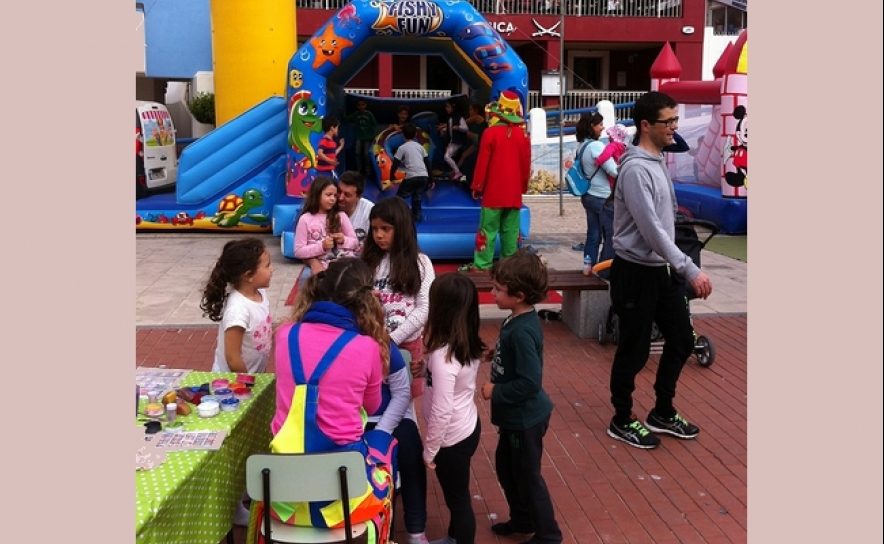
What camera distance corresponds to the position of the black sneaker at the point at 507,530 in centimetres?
363

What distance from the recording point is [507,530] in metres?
A: 3.65

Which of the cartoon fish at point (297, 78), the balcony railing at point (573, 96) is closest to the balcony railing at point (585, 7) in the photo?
the balcony railing at point (573, 96)

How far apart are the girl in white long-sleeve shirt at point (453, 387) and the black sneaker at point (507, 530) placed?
389 mm

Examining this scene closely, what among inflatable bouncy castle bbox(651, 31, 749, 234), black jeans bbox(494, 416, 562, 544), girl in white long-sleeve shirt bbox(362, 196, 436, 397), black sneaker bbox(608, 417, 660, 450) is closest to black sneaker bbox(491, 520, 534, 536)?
black jeans bbox(494, 416, 562, 544)

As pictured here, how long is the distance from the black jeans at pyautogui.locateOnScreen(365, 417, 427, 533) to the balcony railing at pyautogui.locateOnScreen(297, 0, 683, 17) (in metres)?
21.9

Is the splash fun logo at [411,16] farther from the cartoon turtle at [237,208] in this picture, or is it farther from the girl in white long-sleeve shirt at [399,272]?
the girl in white long-sleeve shirt at [399,272]

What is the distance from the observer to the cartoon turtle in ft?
39.8

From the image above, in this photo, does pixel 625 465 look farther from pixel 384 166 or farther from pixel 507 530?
pixel 384 166

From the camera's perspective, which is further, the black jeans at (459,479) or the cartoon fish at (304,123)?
the cartoon fish at (304,123)

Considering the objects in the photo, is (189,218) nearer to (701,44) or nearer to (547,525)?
(547,525)

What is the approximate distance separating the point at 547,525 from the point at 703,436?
1713 millimetres

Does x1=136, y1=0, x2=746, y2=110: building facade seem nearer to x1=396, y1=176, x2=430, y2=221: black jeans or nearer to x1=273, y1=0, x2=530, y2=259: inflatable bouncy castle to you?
x1=273, y1=0, x2=530, y2=259: inflatable bouncy castle

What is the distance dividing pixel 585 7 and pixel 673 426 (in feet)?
71.9

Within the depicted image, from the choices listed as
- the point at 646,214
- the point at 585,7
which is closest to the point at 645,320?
the point at 646,214
